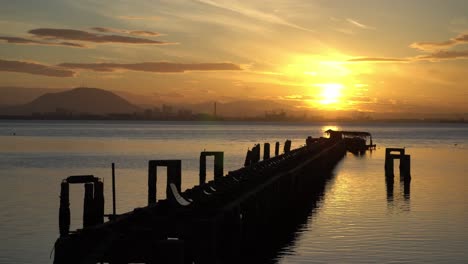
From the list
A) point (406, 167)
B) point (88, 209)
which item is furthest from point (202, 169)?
point (88, 209)

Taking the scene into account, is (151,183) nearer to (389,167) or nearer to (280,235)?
(280,235)

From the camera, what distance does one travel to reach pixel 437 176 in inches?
2073

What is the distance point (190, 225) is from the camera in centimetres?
1470

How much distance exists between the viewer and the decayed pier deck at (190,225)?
41.8 feet

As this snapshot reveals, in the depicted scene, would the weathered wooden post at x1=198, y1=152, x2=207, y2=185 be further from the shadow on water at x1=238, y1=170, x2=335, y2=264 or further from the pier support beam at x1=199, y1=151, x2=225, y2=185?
the shadow on water at x1=238, y1=170, x2=335, y2=264

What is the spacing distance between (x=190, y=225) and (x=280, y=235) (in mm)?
10124

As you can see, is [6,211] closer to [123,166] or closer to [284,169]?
[284,169]

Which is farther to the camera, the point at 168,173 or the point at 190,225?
the point at 168,173

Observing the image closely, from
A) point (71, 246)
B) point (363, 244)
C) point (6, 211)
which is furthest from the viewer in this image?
point (6, 211)

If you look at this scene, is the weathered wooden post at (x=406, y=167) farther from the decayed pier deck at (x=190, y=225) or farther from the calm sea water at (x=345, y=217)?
the decayed pier deck at (x=190, y=225)

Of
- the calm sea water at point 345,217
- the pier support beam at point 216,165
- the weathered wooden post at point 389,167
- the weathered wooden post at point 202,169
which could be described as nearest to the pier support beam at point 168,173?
the calm sea water at point 345,217

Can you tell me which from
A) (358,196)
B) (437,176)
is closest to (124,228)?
(358,196)

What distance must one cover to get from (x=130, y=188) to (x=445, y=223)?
63.7ft

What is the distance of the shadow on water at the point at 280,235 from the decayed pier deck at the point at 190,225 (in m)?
0.10
